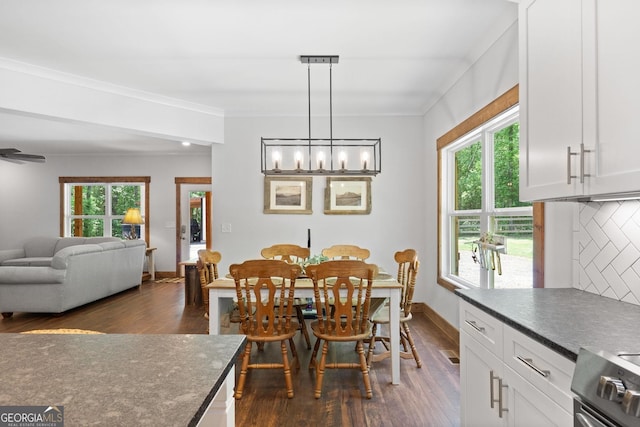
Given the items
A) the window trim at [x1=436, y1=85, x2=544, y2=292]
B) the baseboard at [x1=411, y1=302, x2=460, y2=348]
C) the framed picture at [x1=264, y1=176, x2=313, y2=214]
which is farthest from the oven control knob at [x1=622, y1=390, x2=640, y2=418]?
the framed picture at [x1=264, y1=176, x2=313, y2=214]

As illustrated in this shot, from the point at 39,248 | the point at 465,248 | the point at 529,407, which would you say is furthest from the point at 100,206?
the point at 529,407

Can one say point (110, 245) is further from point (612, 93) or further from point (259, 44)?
point (612, 93)

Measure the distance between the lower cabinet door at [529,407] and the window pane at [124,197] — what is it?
7688mm

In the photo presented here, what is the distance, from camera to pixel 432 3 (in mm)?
2314

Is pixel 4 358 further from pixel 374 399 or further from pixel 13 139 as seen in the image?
pixel 13 139

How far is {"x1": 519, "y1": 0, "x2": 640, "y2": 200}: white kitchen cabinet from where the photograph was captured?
123 cm

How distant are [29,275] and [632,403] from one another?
17.9 feet

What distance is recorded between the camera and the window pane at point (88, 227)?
7.60m

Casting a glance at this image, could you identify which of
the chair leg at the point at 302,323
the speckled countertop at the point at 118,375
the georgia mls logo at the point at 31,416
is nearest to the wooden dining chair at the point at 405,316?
the chair leg at the point at 302,323

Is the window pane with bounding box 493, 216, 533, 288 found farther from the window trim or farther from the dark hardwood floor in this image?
the dark hardwood floor

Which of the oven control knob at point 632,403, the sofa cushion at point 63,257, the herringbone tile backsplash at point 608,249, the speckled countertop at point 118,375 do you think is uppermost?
the herringbone tile backsplash at point 608,249

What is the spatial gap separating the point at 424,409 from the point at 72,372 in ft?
6.94

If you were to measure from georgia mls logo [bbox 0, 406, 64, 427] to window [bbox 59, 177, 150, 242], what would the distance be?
750 cm

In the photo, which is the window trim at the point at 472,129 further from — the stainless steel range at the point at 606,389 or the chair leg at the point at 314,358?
the chair leg at the point at 314,358
